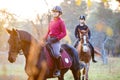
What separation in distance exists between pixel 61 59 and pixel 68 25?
455 inches

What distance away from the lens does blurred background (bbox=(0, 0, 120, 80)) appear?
31.0 feet

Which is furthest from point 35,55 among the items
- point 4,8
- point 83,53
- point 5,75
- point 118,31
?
point 118,31

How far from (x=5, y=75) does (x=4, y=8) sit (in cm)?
184

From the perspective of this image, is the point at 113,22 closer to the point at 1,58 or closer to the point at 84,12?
the point at 84,12

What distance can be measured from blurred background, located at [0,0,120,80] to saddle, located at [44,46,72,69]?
0.88m

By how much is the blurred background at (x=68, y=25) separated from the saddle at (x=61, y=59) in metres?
0.88

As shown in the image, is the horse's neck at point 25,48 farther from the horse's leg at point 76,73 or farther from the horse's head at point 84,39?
the horse's head at point 84,39

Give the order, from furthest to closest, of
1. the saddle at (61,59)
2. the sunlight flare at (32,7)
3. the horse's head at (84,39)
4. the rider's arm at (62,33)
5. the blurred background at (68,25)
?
the sunlight flare at (32,7)
the blurred background at (68,25)
the horse's head at (84,39)
the rider's arm at (62,33)
the saddle at (61,59)

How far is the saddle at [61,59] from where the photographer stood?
5.18 m

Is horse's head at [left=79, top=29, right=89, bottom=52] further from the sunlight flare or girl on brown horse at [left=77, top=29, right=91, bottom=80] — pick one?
the sunlight flare

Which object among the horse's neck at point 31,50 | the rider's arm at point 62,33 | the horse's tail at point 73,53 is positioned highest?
the rider's arm at point 62,33

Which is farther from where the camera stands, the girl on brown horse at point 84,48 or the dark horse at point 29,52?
the girl on brown horse at point 84,48

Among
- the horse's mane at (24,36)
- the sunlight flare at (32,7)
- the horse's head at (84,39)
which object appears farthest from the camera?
the sunlight flare at (32,7)

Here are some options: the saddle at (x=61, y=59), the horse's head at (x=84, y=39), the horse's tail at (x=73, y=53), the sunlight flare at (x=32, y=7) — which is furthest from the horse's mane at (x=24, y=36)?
the sunlight flare at (x=32, y=7)
